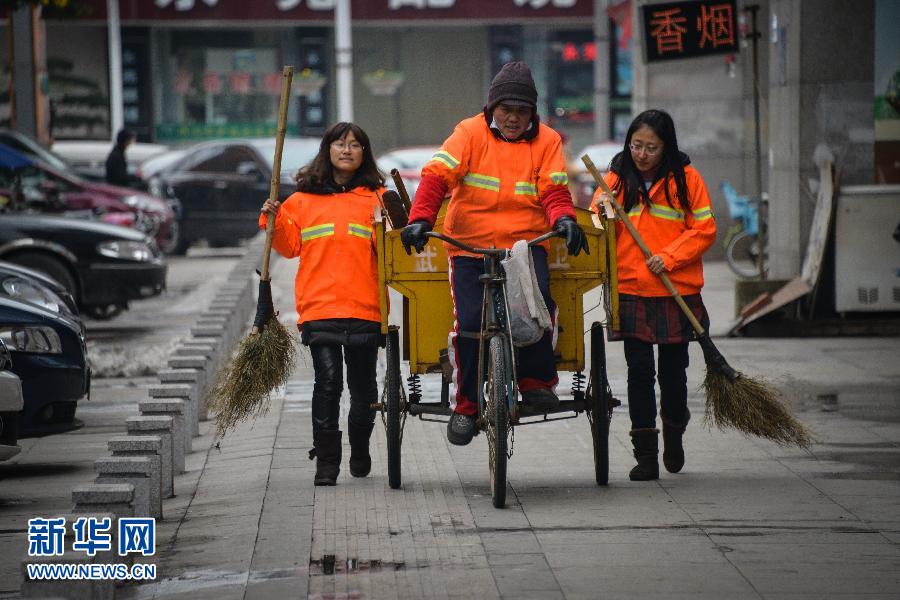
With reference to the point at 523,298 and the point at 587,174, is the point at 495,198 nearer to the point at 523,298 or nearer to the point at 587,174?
the point at 523,298

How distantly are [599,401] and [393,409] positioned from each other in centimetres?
90

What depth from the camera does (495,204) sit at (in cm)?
731

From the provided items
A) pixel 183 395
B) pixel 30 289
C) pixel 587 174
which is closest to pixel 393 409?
pixel 183 395

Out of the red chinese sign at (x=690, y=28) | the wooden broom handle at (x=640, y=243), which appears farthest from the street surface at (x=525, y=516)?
the red chinese sign at (x=690, y=28)

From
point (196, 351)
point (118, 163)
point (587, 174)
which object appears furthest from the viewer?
point (587, 174)

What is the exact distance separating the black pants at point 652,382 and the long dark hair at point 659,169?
65cm

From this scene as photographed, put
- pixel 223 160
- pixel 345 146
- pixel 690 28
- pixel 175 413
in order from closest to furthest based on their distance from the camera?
1. pixel 345 146
2. pixel 175 413
3. pixel 690 28
4. pixel 223 160

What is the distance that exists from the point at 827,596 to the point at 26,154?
632 inches

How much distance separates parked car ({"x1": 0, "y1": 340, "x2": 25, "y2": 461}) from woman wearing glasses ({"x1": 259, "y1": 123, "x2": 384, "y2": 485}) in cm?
136

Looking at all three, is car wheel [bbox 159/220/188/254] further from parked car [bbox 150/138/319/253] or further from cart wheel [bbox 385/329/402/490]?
cart wheel [bbox 385/329/402/490]

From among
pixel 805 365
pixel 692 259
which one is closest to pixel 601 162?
pixel 805 365

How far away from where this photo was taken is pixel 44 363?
8.66 meters

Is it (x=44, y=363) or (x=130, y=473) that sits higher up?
(x=44, y=363)

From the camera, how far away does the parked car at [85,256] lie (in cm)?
1467
